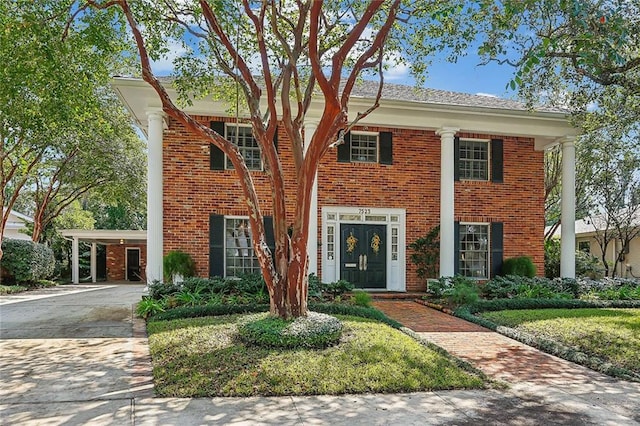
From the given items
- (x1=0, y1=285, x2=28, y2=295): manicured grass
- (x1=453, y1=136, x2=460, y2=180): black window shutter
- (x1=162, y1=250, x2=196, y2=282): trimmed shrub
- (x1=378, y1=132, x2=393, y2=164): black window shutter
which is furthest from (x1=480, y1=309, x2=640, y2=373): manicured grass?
(x1=0, y1=285, x2=28, y2=295): manicured grass

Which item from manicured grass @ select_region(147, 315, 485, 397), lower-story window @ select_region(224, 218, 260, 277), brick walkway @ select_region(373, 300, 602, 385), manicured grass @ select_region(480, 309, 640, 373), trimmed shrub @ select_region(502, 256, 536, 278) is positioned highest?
lower-story window @ select_region(224, 218, 260, 277)

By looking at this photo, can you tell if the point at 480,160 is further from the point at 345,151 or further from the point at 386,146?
the point at 345,151

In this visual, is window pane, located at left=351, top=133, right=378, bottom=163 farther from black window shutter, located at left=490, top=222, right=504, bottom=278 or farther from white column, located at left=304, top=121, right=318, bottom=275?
black window shutter, located at left=490, top=222, right=504, bottom=278

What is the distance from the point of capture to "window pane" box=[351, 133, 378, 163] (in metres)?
12.9

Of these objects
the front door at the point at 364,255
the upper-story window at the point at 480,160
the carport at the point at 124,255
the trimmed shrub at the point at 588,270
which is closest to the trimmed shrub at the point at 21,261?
the carport at the point at 124,255

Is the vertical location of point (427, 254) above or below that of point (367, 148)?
below

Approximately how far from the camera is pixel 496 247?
43.8ft

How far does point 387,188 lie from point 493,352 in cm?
661

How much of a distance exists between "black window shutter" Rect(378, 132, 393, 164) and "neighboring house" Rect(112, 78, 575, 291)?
0.03m

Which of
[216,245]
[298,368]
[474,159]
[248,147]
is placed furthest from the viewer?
[474,159]

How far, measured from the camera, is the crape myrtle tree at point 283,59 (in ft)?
22.7

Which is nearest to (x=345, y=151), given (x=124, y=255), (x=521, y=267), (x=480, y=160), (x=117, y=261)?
(x=480, y=160)

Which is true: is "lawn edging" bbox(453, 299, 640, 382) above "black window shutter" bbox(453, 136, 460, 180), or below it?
below

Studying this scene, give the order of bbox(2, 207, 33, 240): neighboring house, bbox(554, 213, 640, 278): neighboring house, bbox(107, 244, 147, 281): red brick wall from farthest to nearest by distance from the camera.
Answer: bbox(107, 244, 147, 281): red brick wall < bbox(2, 207, 33, 240): neighboring house < bbox(554, 213, 640, 278): neighboring house
